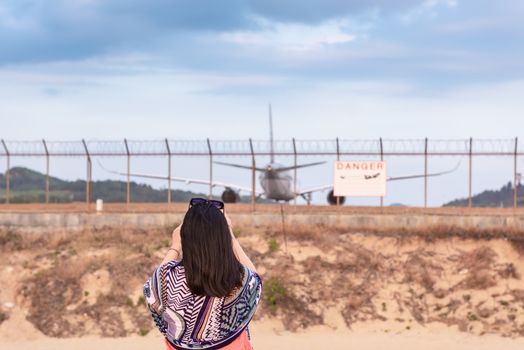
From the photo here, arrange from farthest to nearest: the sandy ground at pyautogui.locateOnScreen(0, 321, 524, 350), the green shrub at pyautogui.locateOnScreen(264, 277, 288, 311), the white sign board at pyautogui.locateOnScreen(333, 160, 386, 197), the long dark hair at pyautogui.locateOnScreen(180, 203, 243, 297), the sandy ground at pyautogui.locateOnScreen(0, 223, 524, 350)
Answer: the white sign board at pyautogui.locateOnScreen(333, 160, 386, 197) < the green shrub at pyautogui.locateOnScreen(264, 277, 288, 311) < the sandy ground at pyautogui.locateOnScreen(0, 223, 524, 350) < the sandy ground at pyautogui.locateOnScreen(0, 321, 524, 350) < the long dark hair at pyautogui.locateOnScreen(180, 203, 243, 297)

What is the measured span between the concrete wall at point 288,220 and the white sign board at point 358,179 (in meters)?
2.34

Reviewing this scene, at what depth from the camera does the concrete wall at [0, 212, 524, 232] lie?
2814 cm

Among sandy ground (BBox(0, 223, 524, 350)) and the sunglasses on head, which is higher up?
the sunglasses on head

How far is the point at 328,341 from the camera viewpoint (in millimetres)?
22828

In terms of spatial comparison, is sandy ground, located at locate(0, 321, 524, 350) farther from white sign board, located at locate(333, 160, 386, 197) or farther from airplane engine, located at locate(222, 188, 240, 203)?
airplane engine, located at locate(222, 188, 240, 203)

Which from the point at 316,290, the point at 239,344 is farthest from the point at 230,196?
the point at 239,344

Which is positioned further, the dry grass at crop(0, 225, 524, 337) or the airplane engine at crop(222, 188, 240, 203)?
the airplane engine at crop(222, 188, 240, 203)

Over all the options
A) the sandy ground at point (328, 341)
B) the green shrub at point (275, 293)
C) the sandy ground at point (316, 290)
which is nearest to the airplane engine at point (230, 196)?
the sandy ground at point (316, 290)

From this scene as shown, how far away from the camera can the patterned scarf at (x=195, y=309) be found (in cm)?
499

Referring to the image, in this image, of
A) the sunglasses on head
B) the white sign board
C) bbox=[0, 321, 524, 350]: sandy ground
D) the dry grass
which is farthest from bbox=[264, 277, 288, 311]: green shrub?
the sunglasses on head

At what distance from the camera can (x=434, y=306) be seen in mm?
24328

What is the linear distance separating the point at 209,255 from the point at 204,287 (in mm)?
161

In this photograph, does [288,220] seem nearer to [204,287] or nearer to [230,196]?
[230,196]

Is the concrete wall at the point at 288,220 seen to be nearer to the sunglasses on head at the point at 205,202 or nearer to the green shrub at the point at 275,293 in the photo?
the green shrub at the point at 275,293
